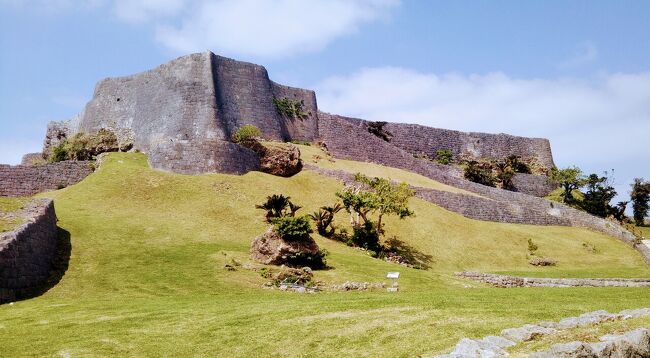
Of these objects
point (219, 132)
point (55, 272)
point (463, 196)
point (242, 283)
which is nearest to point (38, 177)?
point (219, 132)

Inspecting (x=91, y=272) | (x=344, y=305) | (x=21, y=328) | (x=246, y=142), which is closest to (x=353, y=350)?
(x=344, y=305)

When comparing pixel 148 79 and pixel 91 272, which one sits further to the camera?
pixel 148 79

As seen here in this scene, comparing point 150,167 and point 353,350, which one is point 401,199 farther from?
point 353,350

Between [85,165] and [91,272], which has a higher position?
[85,165]

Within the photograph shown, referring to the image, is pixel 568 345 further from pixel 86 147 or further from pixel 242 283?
pixel 86 147

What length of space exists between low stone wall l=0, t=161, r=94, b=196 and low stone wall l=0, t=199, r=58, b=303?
15.7 m

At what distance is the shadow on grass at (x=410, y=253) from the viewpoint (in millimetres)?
32366

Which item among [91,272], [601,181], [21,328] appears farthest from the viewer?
[601,181]

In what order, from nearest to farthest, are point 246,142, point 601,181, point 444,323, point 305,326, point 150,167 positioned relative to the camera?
point 444,323
point 305,326
point 150,167
point 246,142
point 601,181

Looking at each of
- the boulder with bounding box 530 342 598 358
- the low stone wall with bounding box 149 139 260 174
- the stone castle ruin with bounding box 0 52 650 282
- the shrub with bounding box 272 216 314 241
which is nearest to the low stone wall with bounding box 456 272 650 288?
the shrub with bounding box 272 216 314 241

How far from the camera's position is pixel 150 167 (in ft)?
130

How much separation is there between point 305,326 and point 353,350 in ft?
7.38

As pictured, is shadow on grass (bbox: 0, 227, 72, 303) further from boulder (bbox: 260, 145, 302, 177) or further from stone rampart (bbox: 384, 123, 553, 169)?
stone rampart (bbox: 384, 123, 553, 169)

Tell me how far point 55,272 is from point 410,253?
20.4m
